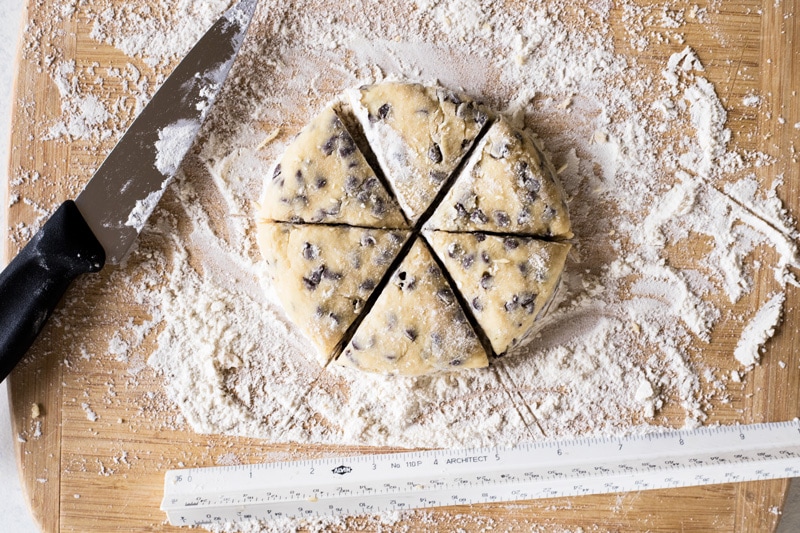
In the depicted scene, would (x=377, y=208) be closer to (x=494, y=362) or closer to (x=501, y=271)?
(x=501, y=271)

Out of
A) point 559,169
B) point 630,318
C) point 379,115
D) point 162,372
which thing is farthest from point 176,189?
point 630,318

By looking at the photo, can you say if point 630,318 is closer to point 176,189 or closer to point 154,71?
point 176,189

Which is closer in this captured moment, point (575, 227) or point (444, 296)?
point (444, 296)

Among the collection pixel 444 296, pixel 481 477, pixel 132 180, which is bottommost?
pixel 481 477

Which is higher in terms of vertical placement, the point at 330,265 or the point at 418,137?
the point at 418,137

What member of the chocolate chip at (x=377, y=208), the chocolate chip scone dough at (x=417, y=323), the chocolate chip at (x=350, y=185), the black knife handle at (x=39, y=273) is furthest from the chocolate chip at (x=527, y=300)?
the black knife handle at (x=39, y=273)

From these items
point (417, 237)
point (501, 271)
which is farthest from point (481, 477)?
point (417, 237)

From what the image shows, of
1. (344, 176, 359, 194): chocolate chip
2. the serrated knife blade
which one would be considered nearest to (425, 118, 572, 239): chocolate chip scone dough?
(344, 176, 359, 194): chocolate chip
